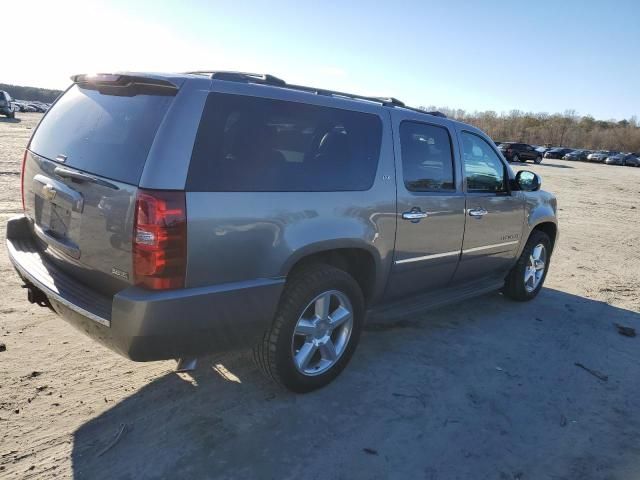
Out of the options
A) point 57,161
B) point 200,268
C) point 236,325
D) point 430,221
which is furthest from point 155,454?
point 430,221

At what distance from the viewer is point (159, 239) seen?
2.40 m

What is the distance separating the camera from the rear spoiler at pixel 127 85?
2.60 metres

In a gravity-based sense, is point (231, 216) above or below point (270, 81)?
below

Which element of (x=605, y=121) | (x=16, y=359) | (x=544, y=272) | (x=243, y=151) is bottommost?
(x=16, y=359)

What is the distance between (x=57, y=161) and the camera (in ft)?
9.71

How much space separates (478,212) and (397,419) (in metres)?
2.10

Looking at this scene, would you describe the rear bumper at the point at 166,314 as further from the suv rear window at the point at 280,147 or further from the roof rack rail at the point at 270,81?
the roof rack rail at the point at 270,81

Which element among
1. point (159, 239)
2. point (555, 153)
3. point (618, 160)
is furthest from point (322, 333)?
point (618, 160)

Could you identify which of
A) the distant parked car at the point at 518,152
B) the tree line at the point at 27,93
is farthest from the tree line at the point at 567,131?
the tree line at the point at 27,93

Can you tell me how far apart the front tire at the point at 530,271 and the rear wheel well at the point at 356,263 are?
2.48 metres

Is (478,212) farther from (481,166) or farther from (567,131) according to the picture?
(567,131)

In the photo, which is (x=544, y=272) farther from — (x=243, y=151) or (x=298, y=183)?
(x=243, y=151)

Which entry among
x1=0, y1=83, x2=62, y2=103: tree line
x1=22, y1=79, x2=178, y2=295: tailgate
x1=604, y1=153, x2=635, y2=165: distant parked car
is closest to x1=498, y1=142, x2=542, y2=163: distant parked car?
x1=604, y1=153, x2=635, y2=165: distant parked car

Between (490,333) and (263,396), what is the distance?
242 cm
